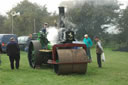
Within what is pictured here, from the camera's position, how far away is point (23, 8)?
44625 mm

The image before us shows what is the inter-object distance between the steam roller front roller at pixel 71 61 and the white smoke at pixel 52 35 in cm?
117

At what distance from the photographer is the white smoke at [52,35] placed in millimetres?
8905

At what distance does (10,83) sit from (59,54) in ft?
5.82

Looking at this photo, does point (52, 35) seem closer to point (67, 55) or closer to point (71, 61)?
point (67, 55)

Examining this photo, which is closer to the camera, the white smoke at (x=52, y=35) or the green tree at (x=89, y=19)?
the white smoke at (x=52, y=35)

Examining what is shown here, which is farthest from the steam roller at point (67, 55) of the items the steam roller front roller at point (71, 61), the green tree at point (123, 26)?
the green tree at point (123, 26)

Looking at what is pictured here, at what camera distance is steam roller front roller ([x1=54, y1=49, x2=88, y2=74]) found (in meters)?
7.62

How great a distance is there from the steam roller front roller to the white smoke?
1165 millimetres

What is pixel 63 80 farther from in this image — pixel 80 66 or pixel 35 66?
pixel 35 66

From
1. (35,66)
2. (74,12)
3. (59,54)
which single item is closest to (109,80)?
(59,54)

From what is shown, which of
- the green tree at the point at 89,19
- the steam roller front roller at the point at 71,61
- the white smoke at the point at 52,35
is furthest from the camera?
the green tree at the point at 89,19

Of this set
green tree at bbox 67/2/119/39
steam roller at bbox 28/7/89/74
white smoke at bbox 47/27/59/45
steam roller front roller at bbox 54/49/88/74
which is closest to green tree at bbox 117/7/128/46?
green tree at bbox 67/2/119/39

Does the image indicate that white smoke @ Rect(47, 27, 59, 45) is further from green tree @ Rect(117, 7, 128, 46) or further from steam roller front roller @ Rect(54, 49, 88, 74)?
green tree @ Rect(117, 7, 128, 46)

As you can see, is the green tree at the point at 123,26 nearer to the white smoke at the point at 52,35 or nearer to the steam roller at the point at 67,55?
the white smoke at the point at 52,35
